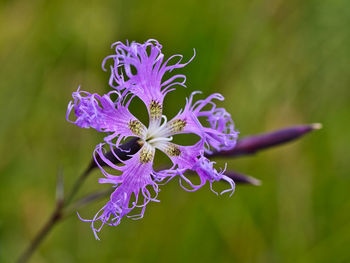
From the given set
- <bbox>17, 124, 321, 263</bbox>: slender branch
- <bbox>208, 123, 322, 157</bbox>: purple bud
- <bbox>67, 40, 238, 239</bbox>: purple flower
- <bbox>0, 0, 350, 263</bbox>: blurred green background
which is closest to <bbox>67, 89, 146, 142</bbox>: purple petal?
<bbox>67, 40, 238, 239</bbox>: purple flower

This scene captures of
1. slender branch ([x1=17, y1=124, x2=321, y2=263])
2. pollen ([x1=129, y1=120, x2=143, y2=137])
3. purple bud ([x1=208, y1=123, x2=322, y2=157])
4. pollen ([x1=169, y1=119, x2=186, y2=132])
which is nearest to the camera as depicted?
pollen ([x1=129, y1=120, x2=143, y2=137])

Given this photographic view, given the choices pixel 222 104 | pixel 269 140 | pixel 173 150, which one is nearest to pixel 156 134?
pixel 173 150

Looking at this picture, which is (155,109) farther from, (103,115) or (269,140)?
(269,140)

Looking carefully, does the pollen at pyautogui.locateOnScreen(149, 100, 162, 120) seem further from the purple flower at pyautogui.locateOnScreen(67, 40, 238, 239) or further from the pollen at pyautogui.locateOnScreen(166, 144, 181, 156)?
the pollen at pyautogui.locateOnScreen(166, 144, 181, 156)

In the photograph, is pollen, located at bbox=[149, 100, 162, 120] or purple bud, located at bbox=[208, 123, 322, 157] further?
purple bud, located at bbox=[208, 123, 322, 157]

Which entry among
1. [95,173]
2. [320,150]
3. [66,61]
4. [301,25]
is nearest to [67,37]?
[66,61]

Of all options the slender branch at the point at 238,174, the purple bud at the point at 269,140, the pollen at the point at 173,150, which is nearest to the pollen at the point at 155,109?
the pollen at the point at 173,150
